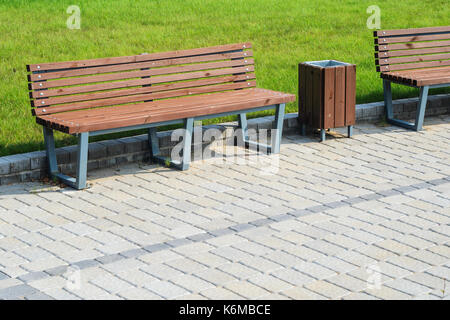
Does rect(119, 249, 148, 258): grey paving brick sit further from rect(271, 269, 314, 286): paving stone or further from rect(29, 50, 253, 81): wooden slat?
rect(29, 50, 253, 81): wooden slat

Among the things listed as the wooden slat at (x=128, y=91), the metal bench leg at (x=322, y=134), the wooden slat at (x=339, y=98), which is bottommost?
the metal bench leg at (x=322, y=134)

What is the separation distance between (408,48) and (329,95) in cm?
157

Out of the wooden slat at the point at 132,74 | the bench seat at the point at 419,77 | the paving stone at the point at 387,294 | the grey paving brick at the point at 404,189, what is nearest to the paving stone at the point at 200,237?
the paving stone at the point at 387,294

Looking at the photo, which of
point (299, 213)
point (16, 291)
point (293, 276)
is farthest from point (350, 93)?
point (16, 291)

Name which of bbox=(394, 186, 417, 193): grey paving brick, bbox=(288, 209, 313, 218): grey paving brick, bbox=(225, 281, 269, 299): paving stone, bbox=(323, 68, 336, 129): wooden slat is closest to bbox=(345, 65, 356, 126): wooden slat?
bbox=(323, 68, 336, 129): wooden slat

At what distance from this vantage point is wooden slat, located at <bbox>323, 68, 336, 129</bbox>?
28.1ft

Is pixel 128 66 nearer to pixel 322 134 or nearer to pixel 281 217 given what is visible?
pixel 322 134

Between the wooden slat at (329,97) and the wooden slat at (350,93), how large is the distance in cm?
17

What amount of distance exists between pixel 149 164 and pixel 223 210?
1565mm

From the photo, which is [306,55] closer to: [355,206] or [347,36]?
[347,36]

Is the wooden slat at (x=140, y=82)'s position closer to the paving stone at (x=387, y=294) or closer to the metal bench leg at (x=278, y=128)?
the metal bench leg at (x=278, y=128)

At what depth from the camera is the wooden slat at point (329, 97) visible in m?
8.56

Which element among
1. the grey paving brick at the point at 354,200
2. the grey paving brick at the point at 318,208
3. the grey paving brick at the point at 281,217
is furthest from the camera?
the grey paving brick at the point at 354,200

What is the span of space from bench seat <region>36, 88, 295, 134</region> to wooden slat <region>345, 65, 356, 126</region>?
80cm
